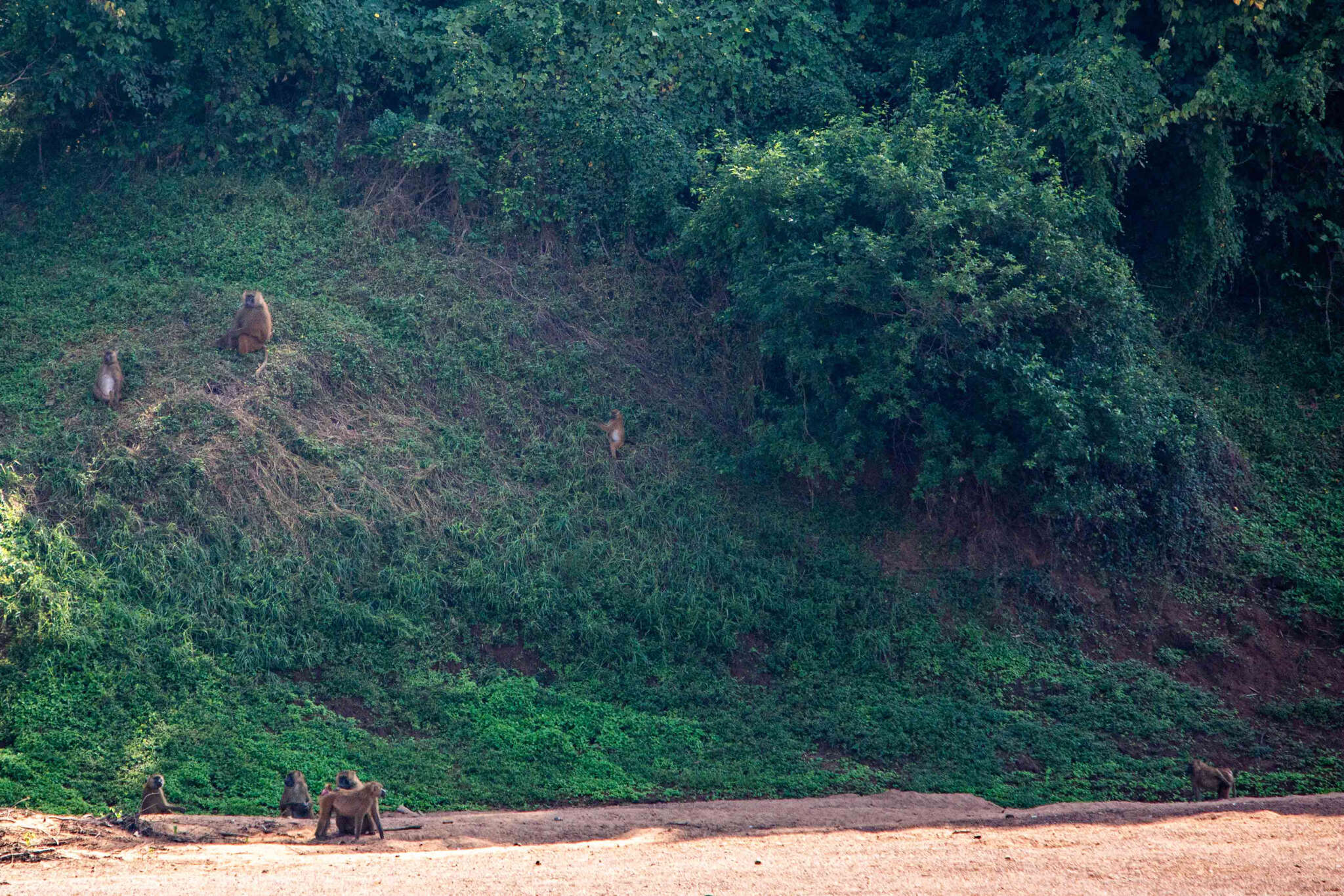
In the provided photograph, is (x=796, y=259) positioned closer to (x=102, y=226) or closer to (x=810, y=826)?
(x=810, y=826)

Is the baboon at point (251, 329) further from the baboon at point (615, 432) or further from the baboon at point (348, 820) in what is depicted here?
the baboon at point (348, 820)

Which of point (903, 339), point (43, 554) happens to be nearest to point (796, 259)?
point (903, 339)

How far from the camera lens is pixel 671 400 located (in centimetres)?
1459

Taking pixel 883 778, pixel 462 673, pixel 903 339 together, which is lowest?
pixel 883 778

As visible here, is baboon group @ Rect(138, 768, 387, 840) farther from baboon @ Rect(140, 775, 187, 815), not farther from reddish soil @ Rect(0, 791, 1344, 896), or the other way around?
reddish soil @ Rect(0, 791, 1344, 896)

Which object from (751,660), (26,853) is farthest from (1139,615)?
(26,853)

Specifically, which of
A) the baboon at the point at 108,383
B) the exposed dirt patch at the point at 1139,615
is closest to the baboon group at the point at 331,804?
the baboon at the point at 108,383

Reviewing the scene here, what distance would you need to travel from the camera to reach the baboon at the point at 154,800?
8.36 meters

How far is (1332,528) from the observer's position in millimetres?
13750

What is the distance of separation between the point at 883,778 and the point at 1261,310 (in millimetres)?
10254

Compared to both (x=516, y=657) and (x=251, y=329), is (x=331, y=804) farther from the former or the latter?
(x=251, y=329)

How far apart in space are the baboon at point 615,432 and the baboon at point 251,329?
3.88 m

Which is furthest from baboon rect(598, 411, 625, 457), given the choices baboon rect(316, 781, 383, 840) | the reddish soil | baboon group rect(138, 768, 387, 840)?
baboon rect(316, 781, 383, 840)

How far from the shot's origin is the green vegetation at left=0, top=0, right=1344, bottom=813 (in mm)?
10422
